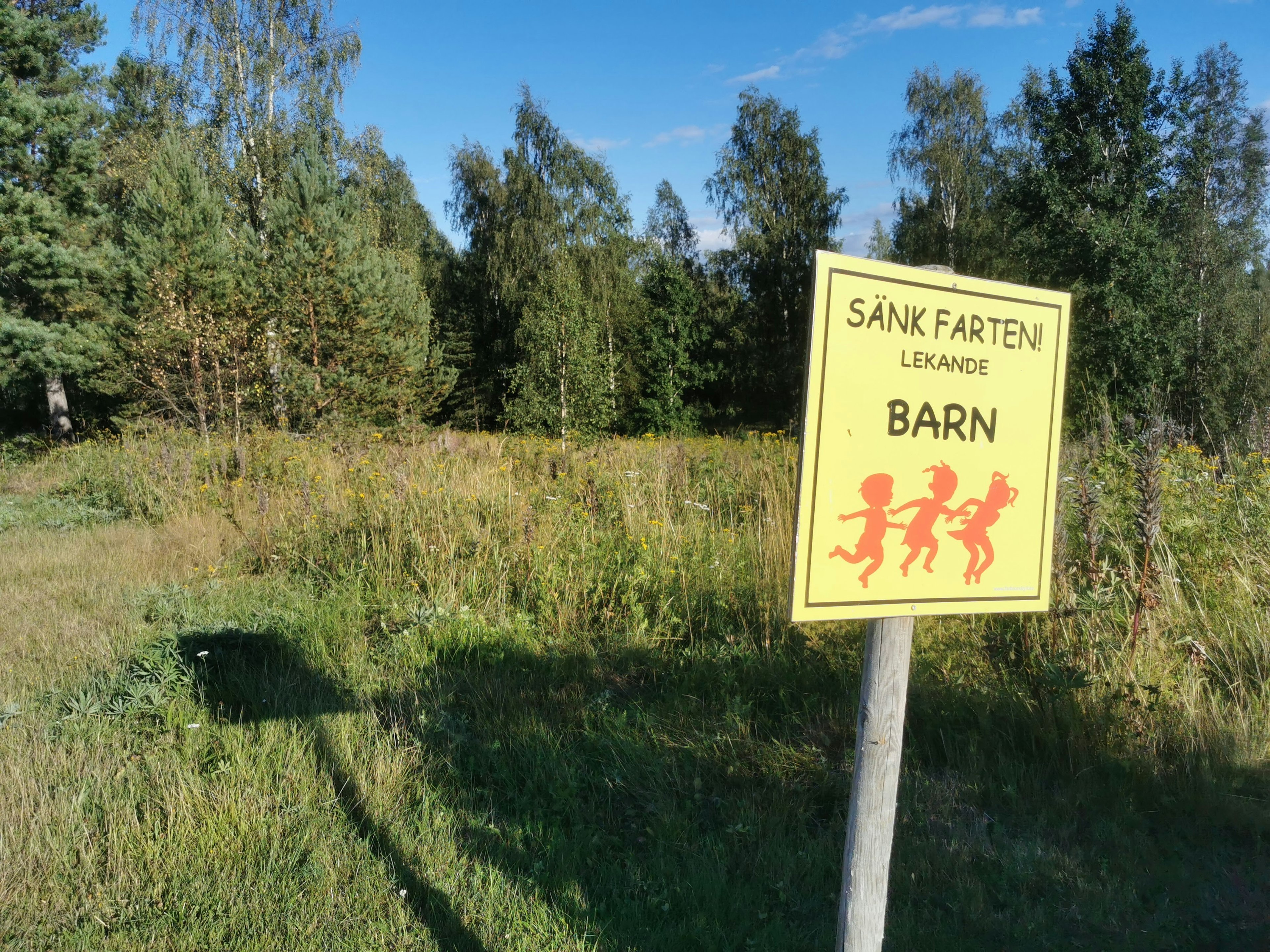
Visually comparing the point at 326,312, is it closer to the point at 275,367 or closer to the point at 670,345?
the point at 275,367

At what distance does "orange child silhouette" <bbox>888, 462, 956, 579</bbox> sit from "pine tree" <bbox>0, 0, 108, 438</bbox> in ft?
67.5

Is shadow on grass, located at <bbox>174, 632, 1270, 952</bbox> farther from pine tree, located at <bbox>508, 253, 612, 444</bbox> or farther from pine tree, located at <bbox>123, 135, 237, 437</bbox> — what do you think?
pine tree, located at <bbox>508, 253, 612, 444</bbox>

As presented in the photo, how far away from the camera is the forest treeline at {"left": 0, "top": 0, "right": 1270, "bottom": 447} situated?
15.2 meters

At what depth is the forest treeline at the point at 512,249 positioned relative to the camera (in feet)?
49.9

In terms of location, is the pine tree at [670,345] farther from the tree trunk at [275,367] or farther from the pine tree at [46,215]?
the pine tree at [46,215]

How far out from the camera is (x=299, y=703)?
11.0 ft

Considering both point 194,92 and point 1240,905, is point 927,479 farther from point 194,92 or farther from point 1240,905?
point 194,92

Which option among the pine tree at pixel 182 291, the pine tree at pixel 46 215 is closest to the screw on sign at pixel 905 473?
the pine tree at pixel 182 291

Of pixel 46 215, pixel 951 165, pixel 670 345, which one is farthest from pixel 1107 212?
pixel 46 215

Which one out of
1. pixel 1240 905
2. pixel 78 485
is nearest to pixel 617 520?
pixel 1240 905

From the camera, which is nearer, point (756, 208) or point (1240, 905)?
point (1240, 905)

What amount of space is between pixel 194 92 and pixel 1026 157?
931 inches

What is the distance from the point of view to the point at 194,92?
1817cm

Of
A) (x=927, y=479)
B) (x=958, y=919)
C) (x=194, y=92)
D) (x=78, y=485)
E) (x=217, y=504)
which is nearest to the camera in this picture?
(x=927, y=479)
